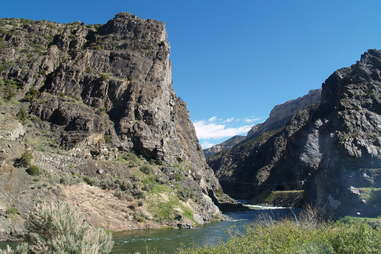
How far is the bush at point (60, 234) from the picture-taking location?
614 inches

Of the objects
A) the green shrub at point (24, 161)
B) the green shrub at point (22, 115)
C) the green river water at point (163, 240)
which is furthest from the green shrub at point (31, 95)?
the green river water at point (163, 240)

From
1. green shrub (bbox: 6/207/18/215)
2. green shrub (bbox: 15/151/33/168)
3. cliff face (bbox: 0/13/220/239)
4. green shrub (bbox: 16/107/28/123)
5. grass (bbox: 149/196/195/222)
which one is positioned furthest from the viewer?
green shrub (bbox: 16/107/28/123)

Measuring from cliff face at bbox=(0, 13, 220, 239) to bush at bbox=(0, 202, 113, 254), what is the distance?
34.4m

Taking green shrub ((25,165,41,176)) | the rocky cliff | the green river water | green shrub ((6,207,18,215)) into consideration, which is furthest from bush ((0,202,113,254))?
the rocky cliff

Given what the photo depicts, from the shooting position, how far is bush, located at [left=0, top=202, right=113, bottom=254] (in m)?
15.6

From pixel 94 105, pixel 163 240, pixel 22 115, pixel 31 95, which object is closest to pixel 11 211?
pixel 163 240

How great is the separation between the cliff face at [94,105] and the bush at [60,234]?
113 feet

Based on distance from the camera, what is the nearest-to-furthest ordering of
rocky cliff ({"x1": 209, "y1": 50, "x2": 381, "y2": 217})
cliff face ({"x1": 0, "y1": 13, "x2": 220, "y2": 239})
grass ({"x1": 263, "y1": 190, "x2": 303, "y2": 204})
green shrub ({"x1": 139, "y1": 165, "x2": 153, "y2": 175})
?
cliff face ({"x1": 0, "y1": 13, "x2": 220, "y2": 239}) → green shrub ({"x1": 139, "y1": 165, "x2": 153, "y2": 175}) → rocky cliff ({"x1": 209, "y1": 50, "x2": 381, "y2": 217}) → grass ({"x1": 263, "y1": 190, "x2": 303, "y2": 204})

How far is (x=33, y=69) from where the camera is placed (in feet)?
259

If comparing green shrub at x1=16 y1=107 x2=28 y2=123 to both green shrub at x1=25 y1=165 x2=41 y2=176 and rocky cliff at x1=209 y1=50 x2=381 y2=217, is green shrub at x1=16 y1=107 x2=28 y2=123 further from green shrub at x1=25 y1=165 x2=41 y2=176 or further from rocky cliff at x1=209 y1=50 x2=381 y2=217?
rocky cliff at x1=209 y1=50 x2=381 y2=217

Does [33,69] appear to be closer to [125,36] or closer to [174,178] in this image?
[125,36]

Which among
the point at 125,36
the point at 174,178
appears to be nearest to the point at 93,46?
the point at 125,36

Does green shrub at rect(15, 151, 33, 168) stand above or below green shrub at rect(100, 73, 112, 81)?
below

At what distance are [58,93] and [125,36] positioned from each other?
88.9 feet
